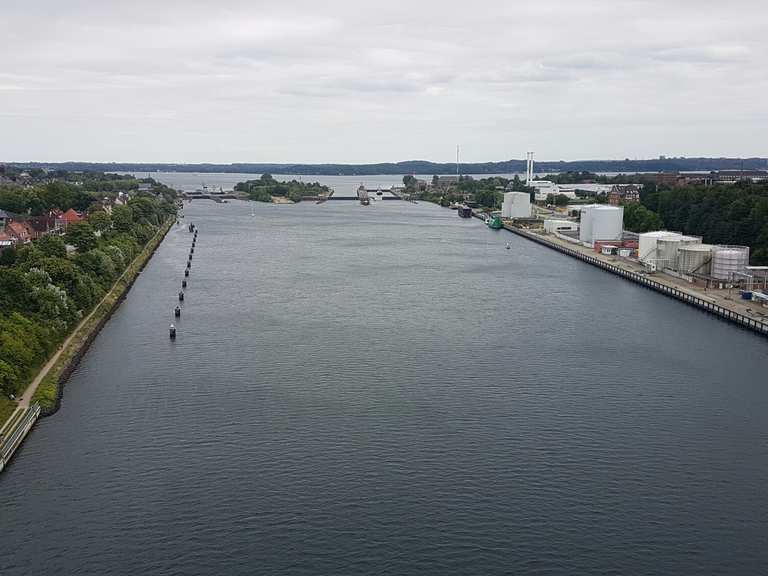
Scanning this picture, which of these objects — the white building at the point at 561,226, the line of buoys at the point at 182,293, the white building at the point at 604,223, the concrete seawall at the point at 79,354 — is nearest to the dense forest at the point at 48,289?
the concrete seawall at the point at 79,354

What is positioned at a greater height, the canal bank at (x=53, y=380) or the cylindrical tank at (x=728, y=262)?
the cylindrical tank at (x=728, y=262)

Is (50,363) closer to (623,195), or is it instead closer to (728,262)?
(728,262)

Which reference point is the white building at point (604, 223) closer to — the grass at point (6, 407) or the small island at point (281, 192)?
the grass at point (6, 407)

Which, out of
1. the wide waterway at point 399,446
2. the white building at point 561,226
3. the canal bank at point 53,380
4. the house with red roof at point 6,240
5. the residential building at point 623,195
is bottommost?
the wide waterway at point 399,446

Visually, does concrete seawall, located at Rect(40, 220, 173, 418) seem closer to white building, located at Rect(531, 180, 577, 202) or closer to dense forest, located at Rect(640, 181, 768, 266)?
dense forest, located at Rect(640, 181, 768, 266)

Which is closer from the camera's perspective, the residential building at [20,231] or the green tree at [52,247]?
the green tree at [52,247]

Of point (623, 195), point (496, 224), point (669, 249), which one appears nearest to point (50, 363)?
point (669, 249)

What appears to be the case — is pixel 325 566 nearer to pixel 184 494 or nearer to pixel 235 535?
pixel 235 535

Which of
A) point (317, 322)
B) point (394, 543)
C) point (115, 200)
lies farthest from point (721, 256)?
point (115, 200)

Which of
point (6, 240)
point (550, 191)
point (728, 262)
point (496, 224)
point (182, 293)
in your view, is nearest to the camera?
point (182, 293)
